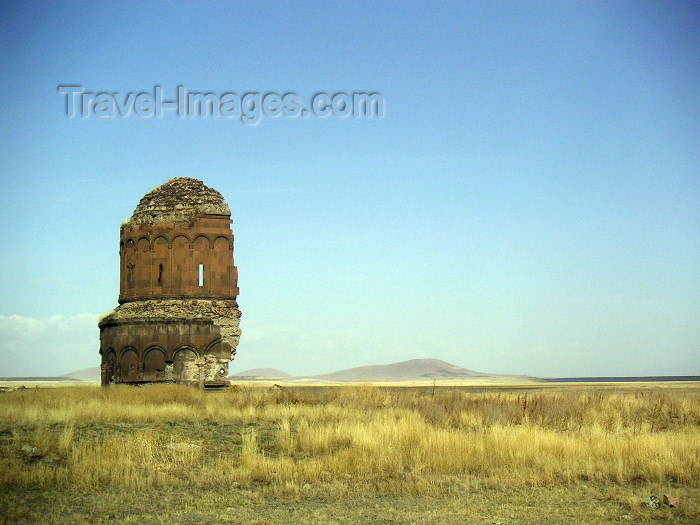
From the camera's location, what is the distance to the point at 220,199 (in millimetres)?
31062

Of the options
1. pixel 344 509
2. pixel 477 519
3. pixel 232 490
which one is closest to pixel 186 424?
pixel 232 490

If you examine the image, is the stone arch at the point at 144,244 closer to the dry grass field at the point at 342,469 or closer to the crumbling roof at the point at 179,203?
the crumbling roof at the point at 179,203

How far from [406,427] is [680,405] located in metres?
9.53

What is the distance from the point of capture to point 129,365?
29.6 meters

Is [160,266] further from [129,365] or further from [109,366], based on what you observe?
[109,366]

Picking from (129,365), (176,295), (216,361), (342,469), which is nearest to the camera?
(342,469)

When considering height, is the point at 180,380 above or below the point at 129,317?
below

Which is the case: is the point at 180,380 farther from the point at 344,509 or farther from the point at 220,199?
the point at 344,509

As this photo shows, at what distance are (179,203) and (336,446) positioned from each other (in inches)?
744

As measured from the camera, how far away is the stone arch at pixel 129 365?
29.4m

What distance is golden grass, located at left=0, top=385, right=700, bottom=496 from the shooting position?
11.0m

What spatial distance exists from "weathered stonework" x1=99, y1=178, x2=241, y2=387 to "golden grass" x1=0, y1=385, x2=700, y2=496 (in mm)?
9222

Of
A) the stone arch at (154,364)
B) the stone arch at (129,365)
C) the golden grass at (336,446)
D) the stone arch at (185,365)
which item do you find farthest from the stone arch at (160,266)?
the golden grass at (336,446)

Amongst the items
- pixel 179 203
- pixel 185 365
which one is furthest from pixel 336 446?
pixel 179 203
